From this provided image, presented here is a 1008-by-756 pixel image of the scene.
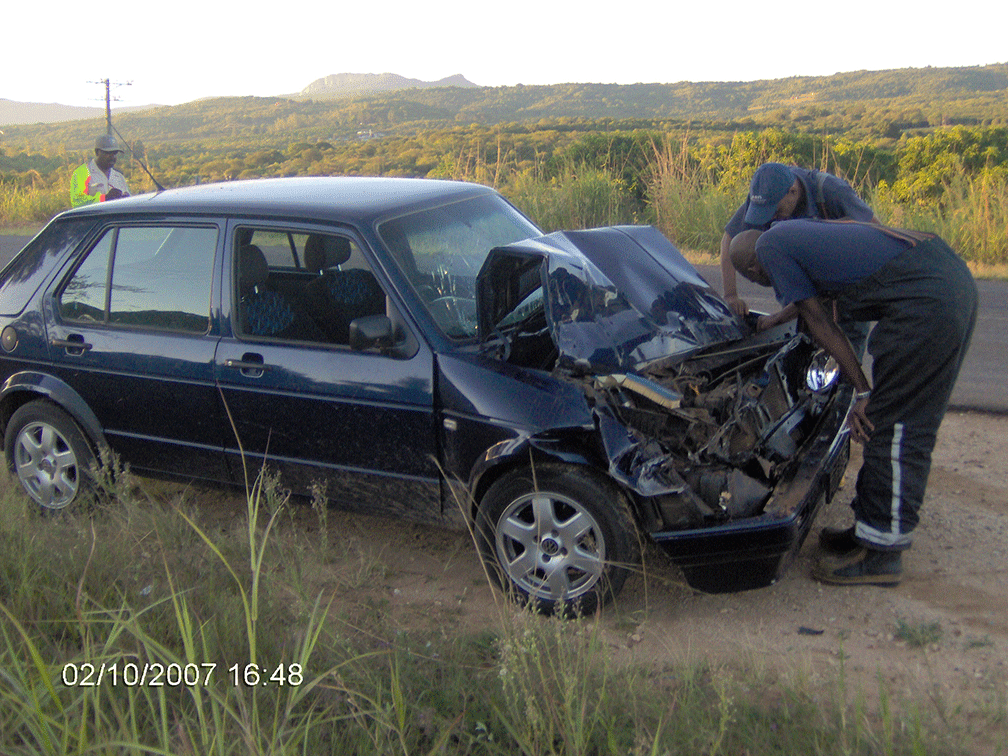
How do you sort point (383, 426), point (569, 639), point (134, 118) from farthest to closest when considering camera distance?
1. point (134, 118)
2. point (383, 426)
3. point (569, 639)

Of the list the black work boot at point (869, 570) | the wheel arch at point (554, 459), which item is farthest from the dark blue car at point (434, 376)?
the black work boot at point (869, 570)

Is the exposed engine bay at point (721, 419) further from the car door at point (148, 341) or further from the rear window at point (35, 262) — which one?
the rear window at point (35, 262)

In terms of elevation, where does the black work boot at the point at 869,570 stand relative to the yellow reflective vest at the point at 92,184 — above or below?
below

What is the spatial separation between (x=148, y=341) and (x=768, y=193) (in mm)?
3174

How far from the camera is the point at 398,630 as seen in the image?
3.06 metres

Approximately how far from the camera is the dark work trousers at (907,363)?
10.5 feet

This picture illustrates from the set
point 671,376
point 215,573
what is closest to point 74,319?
point 215,573

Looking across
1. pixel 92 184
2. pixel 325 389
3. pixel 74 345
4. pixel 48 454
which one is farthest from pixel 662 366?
pixel 92 184

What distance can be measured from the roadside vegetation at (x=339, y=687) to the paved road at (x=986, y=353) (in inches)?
Result: 118

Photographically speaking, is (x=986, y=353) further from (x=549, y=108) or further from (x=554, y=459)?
(x=549, y=108)

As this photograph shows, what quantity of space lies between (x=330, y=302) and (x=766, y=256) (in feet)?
6.50

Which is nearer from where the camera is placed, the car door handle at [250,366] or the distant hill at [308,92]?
the car door handle at [250,366]

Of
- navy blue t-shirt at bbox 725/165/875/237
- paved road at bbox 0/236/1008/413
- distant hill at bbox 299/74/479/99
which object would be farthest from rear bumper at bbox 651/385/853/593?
distant hill at bbox 299/74/479/99

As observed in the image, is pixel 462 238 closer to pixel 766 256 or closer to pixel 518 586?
pixel 766 256
